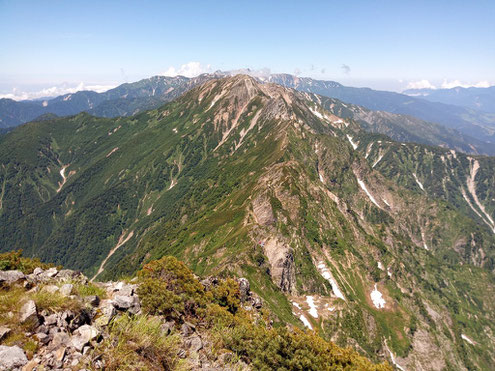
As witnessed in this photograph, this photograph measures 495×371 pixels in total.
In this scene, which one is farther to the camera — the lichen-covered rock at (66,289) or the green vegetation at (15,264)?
the green vegetation at (15,264)

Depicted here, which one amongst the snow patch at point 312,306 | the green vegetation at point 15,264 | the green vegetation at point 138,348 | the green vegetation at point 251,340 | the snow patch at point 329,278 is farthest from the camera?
the snow patch at point 329,278

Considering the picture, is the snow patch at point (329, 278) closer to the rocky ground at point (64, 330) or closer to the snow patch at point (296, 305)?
the snow patch at point (296, 305)

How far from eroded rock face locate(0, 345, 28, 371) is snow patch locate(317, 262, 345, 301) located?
134874 millimetres

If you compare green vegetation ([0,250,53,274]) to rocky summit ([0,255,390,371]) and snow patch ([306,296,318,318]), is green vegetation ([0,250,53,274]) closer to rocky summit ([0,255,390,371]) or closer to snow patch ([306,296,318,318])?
rocky summit ([0,255,390,371])

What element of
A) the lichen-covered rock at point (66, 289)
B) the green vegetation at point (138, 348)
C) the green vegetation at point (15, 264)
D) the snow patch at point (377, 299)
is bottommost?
the snow patch at point (377, 299)

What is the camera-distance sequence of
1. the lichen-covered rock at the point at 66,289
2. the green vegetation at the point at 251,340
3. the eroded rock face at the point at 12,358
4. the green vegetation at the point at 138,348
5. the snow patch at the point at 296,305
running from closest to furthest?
the eroded rock face at the point at 12,358
the green vegetation at the point at 138,348
the lichen-covered rock at the point at 66,289
the green vegetation at the point at 251,340
the snow patch at the point at 296,305

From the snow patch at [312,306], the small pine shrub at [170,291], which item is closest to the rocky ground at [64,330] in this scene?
the small pine shrub at [170,291]

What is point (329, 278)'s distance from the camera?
137250 mm

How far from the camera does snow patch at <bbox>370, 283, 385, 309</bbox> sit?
138 m

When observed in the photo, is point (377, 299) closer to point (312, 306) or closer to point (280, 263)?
point (312, 306)

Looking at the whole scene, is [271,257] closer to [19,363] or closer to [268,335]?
[268,335]

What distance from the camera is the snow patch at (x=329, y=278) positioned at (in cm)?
13025

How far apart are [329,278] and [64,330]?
138 meters

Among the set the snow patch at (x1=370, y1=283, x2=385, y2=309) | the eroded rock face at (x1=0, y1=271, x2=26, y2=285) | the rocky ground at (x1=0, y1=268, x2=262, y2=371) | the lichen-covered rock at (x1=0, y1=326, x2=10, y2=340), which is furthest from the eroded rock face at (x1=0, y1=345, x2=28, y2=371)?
the snow patch at (x1=370, y1=283, x2=385, y2=309)
